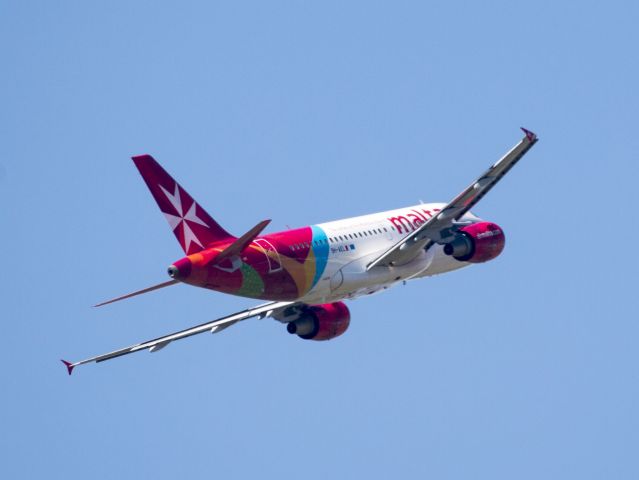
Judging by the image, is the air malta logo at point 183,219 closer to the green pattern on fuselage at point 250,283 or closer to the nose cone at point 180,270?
the nose cone at point 180,270

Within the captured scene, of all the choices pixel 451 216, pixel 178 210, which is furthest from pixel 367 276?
pixel 178 210

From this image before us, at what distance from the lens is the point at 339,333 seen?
109 m

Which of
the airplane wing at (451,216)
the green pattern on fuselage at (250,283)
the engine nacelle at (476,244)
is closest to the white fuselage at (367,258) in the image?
the airplane wing at (451,216)

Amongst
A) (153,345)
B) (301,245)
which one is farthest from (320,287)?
(153,345)

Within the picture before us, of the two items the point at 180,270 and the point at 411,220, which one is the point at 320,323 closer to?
the point at 411,220

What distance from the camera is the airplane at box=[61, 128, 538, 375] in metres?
98.1

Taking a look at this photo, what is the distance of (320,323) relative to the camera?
10831 centimetres

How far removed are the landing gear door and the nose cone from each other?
421cm

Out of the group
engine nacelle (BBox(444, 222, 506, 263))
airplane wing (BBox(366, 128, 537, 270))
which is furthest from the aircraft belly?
engine nacelle (BBox(444, 222, 506, 263))

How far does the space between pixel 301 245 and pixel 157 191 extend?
7.62 meters

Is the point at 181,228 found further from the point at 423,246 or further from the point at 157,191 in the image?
the point at 423,246

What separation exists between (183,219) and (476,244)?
50.6ft

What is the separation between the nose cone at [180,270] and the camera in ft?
316

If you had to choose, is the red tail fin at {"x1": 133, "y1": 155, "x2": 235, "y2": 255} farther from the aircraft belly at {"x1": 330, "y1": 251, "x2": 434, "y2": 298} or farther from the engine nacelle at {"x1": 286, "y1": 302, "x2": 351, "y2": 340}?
the engine nacelle at {"x1": 286, "y1": 302, "x2": 351, "y2": 340}
